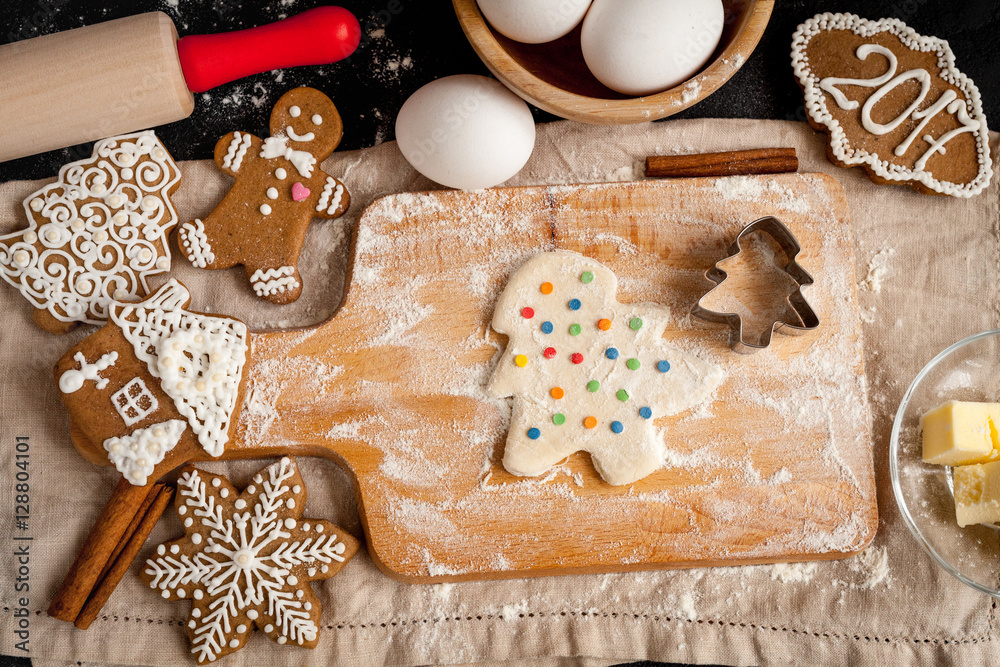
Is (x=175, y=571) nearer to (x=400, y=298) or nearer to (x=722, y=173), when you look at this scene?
(x=400, y=298)

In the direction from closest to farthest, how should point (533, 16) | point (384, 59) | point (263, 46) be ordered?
point (533, 16)
point (263, 46)
point (384, 59)

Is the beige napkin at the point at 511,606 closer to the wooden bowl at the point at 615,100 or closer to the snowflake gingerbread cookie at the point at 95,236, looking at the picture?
the snowflake gingerbread cookie at the point at 95,236

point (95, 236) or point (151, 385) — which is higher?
point (95, 236)

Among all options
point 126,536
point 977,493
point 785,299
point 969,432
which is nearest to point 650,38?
point 785,299

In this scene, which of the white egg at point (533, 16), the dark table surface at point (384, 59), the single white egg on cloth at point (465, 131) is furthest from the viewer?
the dark table surface at point (384, 59)

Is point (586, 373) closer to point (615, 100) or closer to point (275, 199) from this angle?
point (615, 100)

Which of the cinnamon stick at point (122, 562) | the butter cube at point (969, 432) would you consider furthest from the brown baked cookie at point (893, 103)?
the cinnamon stick at point (122, 562)
